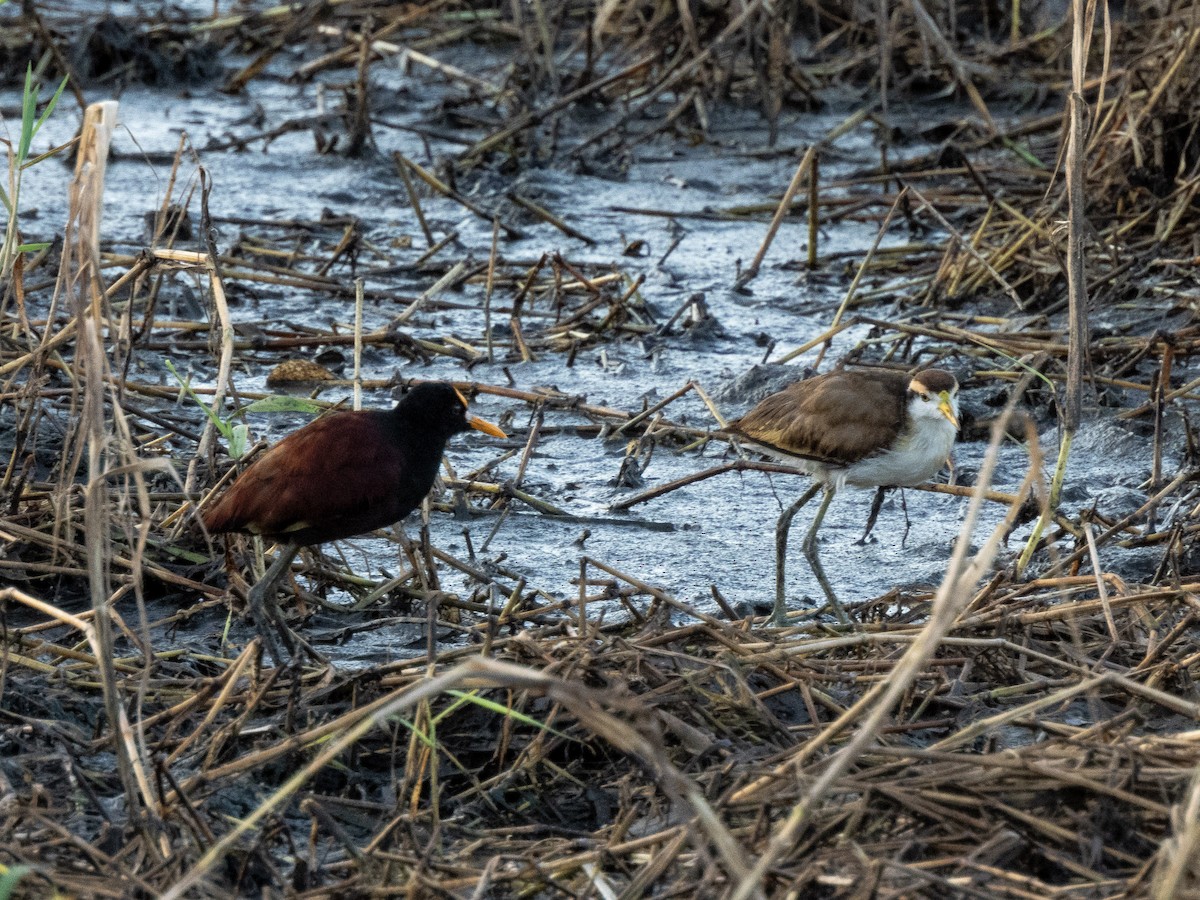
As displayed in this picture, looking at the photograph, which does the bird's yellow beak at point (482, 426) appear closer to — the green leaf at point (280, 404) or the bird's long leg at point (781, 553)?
the green leaf at point (280, 404)

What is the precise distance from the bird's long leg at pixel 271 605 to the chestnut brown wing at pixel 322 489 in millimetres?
81

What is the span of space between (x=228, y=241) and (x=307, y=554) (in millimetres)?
3891

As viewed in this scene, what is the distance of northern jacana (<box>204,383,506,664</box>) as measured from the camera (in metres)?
3.89

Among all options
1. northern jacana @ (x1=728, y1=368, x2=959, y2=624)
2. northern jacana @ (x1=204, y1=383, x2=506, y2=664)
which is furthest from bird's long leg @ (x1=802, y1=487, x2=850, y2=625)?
northern jacana @ (x1=204, y1=383, x2=506, y2=664)

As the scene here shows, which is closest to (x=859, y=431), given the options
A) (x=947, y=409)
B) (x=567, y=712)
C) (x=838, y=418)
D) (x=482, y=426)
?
(x=838, y=418)

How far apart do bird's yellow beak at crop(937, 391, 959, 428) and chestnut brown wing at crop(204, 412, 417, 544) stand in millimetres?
1540

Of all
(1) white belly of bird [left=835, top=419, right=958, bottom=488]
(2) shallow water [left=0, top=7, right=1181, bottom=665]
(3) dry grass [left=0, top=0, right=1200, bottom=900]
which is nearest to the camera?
(3) dry grass [left=0, top=0, right=1200, bottom=900]

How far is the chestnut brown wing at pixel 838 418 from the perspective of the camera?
456 cm

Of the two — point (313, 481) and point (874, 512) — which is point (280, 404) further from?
point (874, 512)

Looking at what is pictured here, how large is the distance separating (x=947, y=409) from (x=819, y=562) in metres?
0.62

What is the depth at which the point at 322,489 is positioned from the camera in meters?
3.88

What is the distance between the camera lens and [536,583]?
4.75 meters

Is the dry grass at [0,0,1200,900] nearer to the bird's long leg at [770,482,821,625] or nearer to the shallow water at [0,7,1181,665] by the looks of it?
the bird's long leg at [770,482,821,625]

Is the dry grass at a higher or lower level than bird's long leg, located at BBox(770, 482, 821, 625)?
higher
